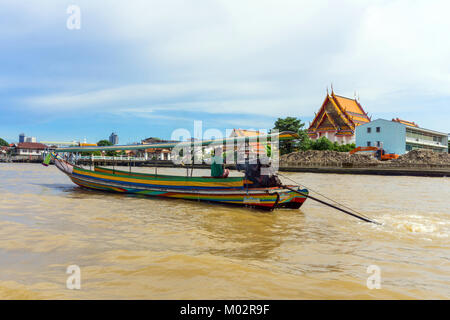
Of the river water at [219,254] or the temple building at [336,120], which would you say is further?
the temple building at [336,120]

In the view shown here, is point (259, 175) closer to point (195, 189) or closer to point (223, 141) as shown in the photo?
point (223, 141)

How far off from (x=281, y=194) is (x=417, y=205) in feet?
14.8

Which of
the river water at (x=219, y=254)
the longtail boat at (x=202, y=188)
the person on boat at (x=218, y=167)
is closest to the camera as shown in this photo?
the river water at (x=219, y=254)

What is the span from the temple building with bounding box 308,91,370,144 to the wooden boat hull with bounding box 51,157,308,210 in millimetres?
33330

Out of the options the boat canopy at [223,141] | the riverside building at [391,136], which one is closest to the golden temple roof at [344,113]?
the riverside building at [391,136]

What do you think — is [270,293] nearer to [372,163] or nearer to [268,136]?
[268,136]

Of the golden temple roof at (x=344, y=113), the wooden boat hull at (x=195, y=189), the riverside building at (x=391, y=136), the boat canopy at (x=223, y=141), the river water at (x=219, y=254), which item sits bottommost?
the river water at (x=219, y=254)

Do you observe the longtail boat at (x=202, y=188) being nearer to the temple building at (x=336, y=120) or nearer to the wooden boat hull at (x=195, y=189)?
the wooden boat hull at (x=195, y=189)

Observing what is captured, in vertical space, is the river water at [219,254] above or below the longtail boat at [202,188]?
below

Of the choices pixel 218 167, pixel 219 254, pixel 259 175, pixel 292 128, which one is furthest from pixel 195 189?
pixel 292 128

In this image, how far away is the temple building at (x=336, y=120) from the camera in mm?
38250

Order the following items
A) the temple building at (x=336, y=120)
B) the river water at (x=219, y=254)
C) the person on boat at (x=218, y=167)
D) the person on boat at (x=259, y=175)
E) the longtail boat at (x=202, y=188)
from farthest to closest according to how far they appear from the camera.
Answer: the temple building at (x=336, y=120), the person on boat at (x=218, y=167), the person on boat at (x=259, y=175), the longtail boat at (x=202, y=188), the river water at (x=219, y=254)

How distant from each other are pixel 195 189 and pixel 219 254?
15.8 feet
